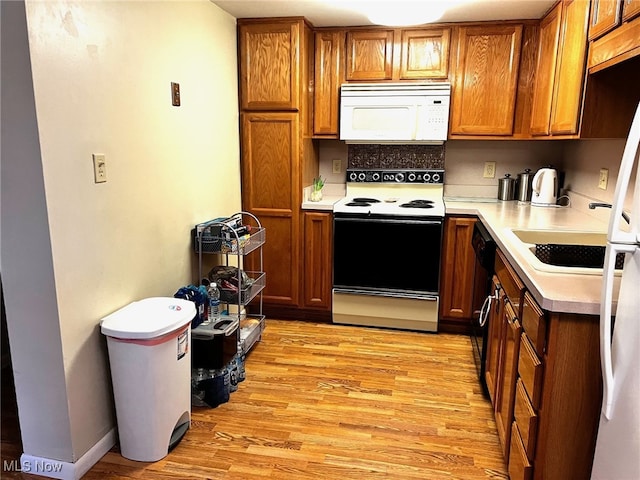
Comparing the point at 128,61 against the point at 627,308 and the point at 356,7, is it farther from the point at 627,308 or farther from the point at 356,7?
the point at 627,308

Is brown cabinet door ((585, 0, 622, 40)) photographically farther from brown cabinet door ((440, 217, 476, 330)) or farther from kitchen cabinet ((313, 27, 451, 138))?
brown cabinet door ((440, 217, 476, 330))

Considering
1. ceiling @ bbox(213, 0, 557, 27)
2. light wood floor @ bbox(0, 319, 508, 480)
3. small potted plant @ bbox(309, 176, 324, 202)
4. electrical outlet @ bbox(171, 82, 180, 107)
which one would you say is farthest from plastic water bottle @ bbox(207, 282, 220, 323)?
ceiling @ bbox(213, 0, 557, 27)

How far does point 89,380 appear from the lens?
6.21ft

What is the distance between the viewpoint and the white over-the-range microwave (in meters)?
3.21

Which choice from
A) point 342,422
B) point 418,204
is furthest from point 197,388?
point 418,204

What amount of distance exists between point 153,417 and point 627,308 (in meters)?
1.74

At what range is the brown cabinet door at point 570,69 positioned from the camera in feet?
7.54

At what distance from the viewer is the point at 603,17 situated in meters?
1.97

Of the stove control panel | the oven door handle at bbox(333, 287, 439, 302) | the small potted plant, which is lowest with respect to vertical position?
the oven door handle at bbox(333, 287, 439, 302)

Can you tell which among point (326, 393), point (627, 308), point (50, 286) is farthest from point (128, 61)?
point (627, 308)

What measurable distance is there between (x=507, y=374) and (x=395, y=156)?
216 centimetres

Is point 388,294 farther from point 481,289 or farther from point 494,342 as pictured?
point 494,342

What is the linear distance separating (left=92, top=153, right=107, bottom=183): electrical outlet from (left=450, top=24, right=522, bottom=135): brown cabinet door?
234cm

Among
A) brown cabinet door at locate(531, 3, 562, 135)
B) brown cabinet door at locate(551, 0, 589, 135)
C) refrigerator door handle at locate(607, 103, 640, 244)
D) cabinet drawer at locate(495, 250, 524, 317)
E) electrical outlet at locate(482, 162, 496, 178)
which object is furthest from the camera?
electrical outlet at locate(482, 162, 496, 178)
